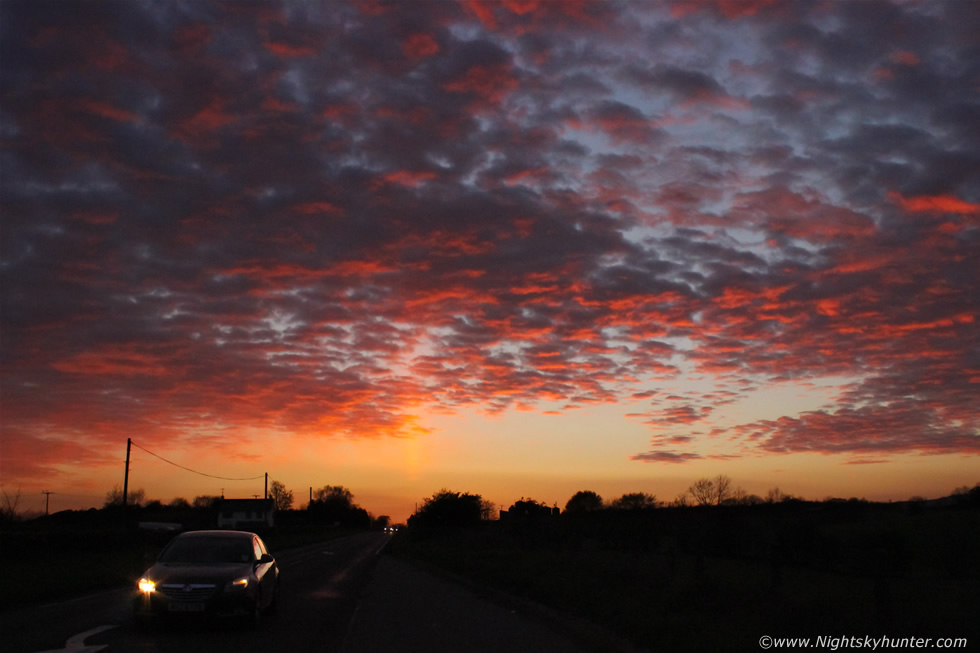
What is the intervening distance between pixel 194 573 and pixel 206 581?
13.0 inches

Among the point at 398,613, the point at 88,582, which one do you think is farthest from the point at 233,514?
the point at 398,613

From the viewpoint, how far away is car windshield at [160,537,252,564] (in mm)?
13914

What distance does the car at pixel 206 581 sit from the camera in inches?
495

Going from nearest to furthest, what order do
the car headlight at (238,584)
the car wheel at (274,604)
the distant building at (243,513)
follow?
the car headlight at (238,584) → the car wheel at (274,604) → the distant building at (243,513)

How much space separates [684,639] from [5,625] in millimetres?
11281

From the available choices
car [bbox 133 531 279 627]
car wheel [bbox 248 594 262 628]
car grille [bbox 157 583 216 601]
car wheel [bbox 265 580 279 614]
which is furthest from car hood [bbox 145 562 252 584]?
car wheel [bbox 265 580 279 614]

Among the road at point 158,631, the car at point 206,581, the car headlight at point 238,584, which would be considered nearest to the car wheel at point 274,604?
the road at point 158,631

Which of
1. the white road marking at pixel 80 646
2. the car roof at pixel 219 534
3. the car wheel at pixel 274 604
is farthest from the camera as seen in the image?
the car wheel at pixel 274 604

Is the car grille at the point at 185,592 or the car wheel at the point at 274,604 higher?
the car grille at the point at 185,592

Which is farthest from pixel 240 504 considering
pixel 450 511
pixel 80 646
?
pixel 80 646

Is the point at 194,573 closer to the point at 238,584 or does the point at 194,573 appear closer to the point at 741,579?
the point at 238,584

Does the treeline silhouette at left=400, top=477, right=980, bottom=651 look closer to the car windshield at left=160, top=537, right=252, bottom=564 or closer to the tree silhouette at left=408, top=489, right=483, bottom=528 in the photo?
the car windshield at left=160, top=537, right=252, bottom=564

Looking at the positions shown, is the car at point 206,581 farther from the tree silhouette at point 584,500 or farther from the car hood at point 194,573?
the tree silhouette at point 584,500

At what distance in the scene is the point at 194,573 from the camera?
510 inches
